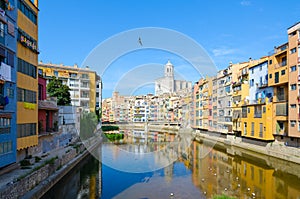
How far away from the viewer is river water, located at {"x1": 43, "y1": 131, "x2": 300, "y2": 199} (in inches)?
569

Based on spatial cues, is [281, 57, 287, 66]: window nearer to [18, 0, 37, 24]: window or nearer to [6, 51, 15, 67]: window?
[18, 0, 37, 24]: window

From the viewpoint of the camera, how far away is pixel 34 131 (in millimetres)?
16016

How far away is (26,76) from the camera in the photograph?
49.1 feet

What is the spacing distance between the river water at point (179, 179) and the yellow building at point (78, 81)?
76.4ft

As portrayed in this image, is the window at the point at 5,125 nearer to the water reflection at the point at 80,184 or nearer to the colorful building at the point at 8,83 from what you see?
the colorful building at the point at 8,83

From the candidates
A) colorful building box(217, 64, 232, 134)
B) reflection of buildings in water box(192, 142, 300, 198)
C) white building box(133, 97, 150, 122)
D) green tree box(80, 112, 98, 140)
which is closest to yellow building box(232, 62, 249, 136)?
colorful building box(217, 64, 232, 134)

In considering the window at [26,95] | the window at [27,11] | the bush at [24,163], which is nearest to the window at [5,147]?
the bush at [24,163]

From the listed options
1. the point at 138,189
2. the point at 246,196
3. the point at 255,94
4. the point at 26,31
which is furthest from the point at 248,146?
the point at 26,31

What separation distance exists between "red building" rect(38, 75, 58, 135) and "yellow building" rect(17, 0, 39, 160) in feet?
9.90

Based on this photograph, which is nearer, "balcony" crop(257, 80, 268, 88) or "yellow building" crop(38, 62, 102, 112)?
"balcony" crop(257, 80, 268, 88)

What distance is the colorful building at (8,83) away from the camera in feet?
39.7

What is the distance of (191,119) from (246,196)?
4281cm

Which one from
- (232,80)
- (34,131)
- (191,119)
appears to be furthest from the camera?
(191,119)

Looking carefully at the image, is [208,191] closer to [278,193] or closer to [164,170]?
[278,193]
